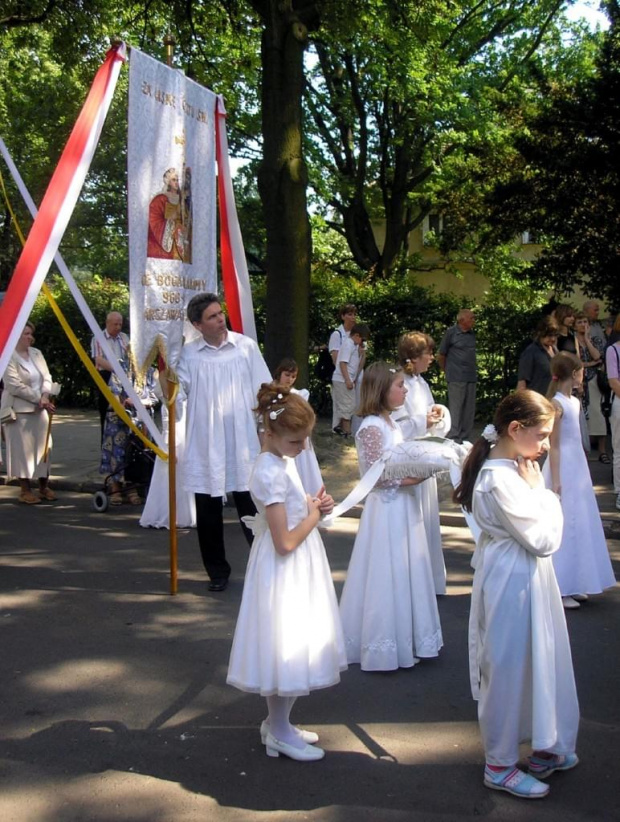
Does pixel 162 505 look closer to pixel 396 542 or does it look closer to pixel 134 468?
pixel 134 468

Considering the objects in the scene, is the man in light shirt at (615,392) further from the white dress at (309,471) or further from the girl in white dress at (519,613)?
the girl in white dress at (519,613)

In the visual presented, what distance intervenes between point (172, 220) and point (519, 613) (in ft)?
13.2

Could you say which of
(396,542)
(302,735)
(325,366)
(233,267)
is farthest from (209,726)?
(325,366)

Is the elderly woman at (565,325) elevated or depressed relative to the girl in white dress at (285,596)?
elevated

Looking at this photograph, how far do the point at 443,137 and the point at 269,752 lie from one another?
20.8 m

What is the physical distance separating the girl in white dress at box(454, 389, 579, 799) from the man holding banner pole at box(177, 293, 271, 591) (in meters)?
3.00

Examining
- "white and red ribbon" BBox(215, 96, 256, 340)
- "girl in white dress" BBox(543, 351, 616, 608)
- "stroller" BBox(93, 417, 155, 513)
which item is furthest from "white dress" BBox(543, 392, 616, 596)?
"stroller" BBox(93, 417, 155, 513)

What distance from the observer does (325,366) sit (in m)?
15.5

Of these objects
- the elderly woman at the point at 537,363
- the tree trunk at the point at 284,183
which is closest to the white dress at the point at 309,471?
the elderly woman at the point at 537,363

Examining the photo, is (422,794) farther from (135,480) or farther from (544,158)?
(544,158)

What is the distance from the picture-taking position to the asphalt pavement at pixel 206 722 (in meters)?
3.86

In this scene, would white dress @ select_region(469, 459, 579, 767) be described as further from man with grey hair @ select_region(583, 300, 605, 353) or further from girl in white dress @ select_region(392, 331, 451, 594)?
man with grey hair @ select_region(583, 300, 605, 353)

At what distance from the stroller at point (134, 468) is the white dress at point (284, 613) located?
236 inches

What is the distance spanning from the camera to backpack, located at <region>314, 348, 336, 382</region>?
1540cm
